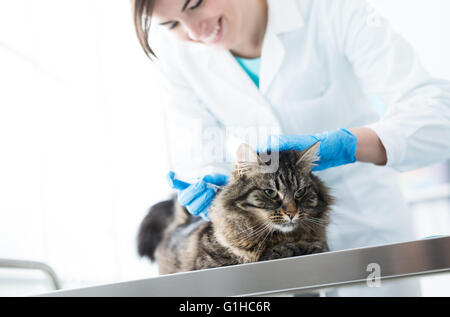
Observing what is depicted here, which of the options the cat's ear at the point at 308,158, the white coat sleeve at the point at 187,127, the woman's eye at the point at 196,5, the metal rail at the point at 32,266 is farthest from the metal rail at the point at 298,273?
the woman's eye at the point at 196,5

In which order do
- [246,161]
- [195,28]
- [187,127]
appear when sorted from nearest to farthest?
[246,161] → [195,28] → [187,127]

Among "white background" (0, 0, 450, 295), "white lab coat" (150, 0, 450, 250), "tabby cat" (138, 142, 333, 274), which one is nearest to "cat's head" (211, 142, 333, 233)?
"tabby cat" (138, 142, 333, 274)

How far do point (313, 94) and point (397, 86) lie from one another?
30cm

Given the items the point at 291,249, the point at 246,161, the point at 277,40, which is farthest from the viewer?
the point at 277,40

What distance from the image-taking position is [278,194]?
0.92 meters

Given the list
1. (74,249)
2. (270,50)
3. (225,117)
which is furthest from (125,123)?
(270,50)

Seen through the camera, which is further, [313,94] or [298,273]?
[313,94]

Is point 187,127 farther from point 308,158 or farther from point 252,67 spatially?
point 308,158

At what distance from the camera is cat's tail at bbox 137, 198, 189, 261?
4.55 feet

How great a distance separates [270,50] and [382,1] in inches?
23.7

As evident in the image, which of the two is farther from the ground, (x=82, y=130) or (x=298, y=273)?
(x=82, y=130)

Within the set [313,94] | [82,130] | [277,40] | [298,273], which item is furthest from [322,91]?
[82,130]

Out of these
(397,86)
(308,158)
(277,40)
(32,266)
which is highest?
(277,40)

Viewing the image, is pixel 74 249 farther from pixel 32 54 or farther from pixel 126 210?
pixel 32 54
